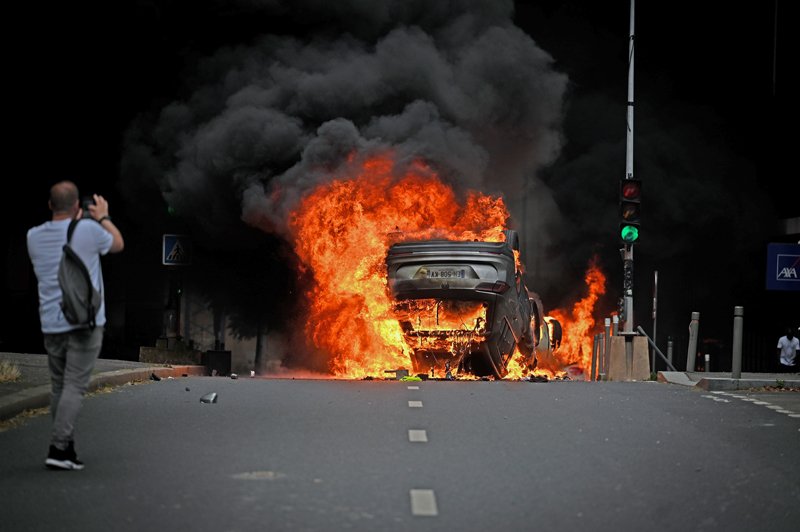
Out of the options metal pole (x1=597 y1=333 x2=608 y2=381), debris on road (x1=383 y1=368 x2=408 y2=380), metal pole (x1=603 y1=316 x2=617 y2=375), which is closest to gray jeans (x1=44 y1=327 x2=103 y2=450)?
debris on road (x1=383 y1=368 x2=408 y2=380)

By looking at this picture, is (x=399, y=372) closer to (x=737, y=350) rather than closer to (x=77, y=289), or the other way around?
(x=737, y=350)

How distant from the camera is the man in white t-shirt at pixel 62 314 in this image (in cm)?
720

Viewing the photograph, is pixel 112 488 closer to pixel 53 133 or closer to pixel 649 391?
pixel 649 391

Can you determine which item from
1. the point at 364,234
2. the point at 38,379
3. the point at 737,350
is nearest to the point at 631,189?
the point at 737,350

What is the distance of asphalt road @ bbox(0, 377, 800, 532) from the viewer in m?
6.21

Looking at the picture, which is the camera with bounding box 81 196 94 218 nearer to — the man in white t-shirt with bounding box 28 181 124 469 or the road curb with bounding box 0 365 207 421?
the man in white t-shirt with bounding box 28 181 124 469

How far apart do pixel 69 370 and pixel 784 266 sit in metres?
19.2

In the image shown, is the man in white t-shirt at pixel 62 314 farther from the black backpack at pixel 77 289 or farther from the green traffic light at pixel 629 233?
the green traffic light at pixel 629 233

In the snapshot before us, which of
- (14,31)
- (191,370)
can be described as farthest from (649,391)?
(14,31)

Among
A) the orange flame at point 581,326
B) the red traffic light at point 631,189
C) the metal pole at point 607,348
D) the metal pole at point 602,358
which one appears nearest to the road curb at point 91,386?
the metal pole at point 607,348

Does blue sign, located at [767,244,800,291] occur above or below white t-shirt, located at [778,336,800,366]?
above

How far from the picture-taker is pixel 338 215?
27.8 meters

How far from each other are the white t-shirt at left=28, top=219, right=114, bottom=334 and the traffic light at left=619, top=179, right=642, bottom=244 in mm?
15141

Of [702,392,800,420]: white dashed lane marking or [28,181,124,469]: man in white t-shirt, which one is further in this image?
[702,392,800,420]: white dashed lane marking
